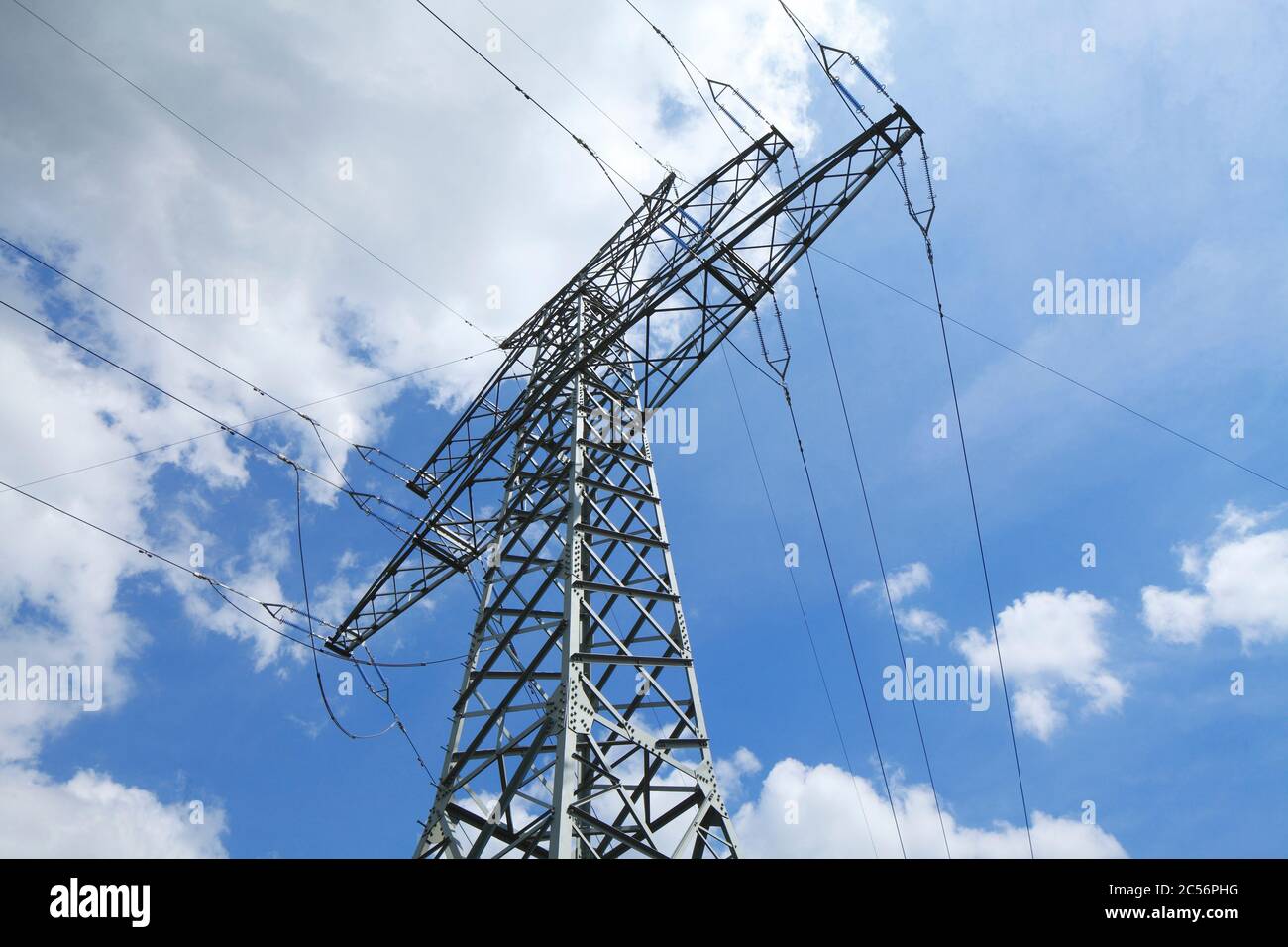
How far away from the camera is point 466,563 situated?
48.7 ft
